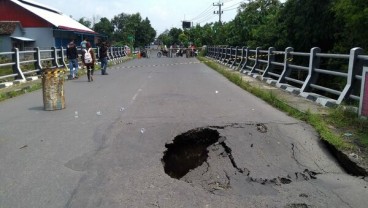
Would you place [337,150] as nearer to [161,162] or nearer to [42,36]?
[161,162]

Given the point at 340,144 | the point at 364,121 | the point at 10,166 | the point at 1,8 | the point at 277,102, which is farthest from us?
the point at 1,8

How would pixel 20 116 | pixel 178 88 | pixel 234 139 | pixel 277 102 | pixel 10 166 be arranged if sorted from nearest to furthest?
pixel 10 166 < pixel 234 139 < pixel 20 116 < pixel 277 102 < pixel 178 88

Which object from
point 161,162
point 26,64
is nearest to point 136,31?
point 26,64

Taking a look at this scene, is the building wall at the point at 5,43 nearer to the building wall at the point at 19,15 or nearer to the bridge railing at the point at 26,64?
the building wall at the point at 19,15

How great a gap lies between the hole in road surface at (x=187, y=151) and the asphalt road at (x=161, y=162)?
0.10 ft

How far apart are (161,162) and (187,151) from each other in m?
1.10

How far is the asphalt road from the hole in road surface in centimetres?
3

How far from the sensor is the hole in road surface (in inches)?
219

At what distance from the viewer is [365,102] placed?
22.1 feet

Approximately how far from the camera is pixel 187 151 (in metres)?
6.27

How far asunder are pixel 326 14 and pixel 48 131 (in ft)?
53.4

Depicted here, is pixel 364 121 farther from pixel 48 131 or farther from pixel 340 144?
pixel 48 131

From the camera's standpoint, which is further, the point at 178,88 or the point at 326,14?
the point at 326,14

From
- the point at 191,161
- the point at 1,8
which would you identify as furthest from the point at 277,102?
the point at 1,8
